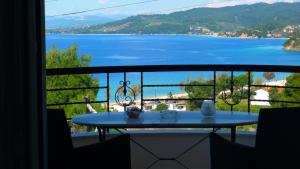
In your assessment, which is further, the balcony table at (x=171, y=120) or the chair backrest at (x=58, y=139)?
the balcony table at (x=171, y=120)

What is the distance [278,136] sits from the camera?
250 centimetres

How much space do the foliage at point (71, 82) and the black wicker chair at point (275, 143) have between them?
4.96 meters

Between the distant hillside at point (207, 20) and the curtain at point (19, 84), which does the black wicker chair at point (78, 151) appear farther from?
the distant hillside at point (207, 20)

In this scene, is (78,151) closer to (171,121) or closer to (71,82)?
(171,121)

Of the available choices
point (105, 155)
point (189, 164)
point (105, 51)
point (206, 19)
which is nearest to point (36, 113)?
point (105, 155)

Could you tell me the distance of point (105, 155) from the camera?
9.91ft

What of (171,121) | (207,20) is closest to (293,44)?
(207,20)

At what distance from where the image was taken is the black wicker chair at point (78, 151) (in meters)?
2.62

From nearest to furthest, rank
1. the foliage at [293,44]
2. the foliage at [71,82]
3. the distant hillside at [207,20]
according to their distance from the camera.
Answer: the foliage at [71,82] → the foliage at [293,44] → the distant hillside at [207,20]

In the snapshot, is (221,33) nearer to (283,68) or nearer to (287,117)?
(283,68)

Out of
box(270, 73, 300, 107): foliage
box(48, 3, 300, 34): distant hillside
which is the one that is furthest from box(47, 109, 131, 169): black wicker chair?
box(48, 3, 300, 34): distant hillside

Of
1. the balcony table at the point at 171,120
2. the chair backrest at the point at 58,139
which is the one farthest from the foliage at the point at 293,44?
the chair backrest at the point at 58,139

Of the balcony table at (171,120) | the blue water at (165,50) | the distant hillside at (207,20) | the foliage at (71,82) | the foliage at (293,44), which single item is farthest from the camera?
the blue water at (165,50)

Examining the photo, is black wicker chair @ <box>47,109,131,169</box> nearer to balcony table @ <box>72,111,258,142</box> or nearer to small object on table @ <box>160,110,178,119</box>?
balcony table @ <box>72,111,258,142</box>
